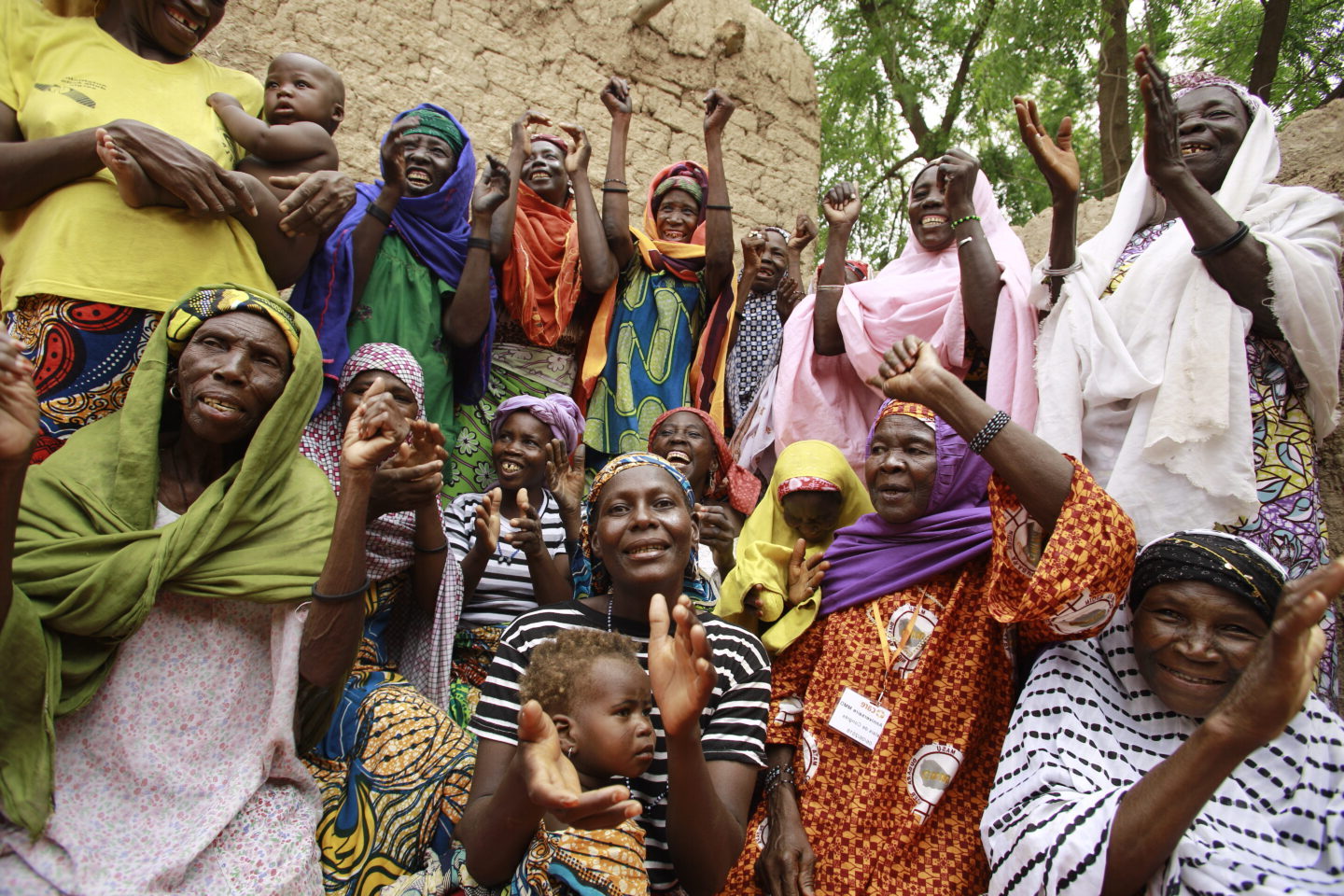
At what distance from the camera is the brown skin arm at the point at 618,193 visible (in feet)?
14.7

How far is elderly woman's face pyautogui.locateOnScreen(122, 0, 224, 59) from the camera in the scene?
289 cm

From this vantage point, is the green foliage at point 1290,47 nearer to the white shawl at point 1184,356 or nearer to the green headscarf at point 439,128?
the white shawl at point 1184,356

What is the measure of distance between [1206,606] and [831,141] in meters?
10.6

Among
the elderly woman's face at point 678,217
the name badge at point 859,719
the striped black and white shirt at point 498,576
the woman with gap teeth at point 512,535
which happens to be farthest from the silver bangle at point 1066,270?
the elderly woman's face at point 678,217

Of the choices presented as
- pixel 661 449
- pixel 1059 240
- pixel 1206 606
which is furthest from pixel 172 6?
pixel 1206 606

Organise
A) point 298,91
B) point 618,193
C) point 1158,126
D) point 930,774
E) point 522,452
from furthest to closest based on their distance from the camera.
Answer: point 618,193, point 522,452, point 298,91, point 1158,126, point 930,774

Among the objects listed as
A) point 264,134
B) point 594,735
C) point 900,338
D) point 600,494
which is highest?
point 900,338

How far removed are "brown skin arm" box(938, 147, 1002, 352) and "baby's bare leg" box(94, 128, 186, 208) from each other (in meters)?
2.69

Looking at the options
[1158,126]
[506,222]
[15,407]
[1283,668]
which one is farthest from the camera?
[506,222]

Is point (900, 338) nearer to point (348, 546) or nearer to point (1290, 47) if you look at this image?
point (348, 546)

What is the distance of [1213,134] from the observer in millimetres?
3012

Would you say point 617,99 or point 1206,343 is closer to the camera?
point 1206,343

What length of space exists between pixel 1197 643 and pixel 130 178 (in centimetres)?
317

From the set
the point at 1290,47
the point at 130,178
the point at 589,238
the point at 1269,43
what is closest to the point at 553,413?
the point at 589,238
